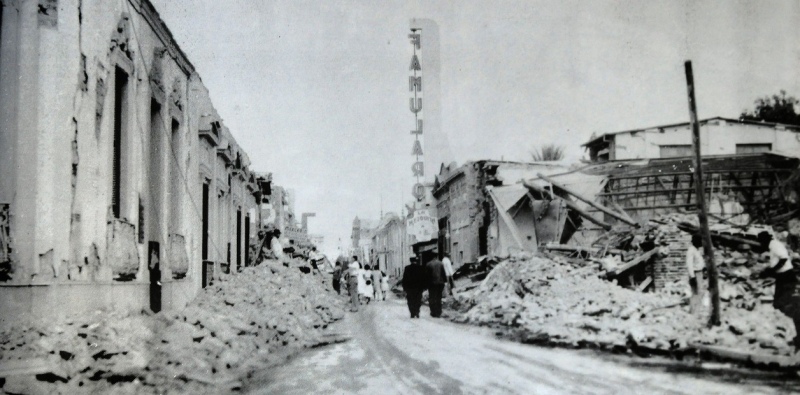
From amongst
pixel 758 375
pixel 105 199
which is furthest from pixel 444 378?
pixel 105 199

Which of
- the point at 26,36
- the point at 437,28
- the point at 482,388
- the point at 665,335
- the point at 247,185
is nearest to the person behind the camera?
the point at 482,388

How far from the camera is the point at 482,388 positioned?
265 inches

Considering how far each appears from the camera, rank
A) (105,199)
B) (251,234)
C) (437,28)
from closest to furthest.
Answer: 1. (105,199)
2. (437,28)
3. (251,234)

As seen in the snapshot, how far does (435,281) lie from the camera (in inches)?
643

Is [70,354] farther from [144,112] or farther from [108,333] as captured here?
[144,112]

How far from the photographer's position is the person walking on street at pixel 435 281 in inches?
641

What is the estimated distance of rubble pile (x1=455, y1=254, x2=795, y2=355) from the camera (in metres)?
9.60

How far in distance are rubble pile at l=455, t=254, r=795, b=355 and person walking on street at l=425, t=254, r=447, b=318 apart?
0.82 metres

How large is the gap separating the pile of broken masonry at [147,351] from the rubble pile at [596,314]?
4.46m

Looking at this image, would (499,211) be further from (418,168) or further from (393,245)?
(393,245)

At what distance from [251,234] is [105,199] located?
19265mm

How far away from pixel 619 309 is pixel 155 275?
8642mm

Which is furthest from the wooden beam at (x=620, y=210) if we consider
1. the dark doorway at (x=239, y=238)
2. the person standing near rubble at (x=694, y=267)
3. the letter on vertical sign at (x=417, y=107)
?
the dark doorway at (x=239, y=238)

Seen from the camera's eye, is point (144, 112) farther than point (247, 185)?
No
